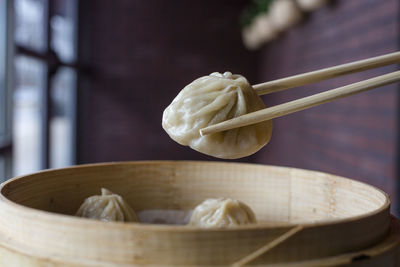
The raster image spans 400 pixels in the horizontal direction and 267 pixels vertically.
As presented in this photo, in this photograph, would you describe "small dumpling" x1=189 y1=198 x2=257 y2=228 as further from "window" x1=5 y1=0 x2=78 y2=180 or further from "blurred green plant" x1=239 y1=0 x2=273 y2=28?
"blurred green plant" x1=239 y1=0 x2=273 y2=28

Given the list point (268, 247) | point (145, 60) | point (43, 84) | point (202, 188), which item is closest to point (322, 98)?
point (268, 247)

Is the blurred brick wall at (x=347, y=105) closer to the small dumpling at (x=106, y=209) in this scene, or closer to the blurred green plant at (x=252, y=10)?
the blurred green plant at (x=252, y=10)

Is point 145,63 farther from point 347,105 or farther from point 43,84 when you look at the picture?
point 347,105

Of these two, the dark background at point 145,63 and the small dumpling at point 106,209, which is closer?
the small dumpling at point 106,209

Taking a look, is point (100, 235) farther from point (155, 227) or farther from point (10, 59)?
point (10, 59)

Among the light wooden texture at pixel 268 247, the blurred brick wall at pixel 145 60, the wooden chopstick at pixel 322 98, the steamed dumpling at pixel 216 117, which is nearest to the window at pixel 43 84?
the blurred brick wall at pixel 145 60

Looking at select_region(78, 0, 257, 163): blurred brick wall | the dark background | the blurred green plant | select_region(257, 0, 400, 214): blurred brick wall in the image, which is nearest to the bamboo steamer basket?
select_region(257, 0, 400, 214): blurred brick wall

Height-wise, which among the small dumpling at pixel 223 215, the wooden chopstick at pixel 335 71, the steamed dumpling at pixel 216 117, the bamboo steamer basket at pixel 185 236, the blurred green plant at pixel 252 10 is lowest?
the small dumpling at pixel 223 215
